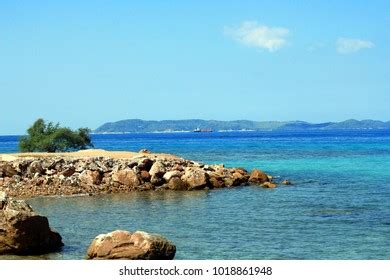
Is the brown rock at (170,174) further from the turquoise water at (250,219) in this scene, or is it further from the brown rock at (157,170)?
the turquoise water at (250,219)

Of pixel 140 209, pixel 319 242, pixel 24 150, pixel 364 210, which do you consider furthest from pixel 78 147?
pixel 319 242

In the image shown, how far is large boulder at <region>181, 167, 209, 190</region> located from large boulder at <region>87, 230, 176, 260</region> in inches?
722

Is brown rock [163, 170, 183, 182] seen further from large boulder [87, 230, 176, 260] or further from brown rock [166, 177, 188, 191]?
large boulder [87, 230, 176, 260]

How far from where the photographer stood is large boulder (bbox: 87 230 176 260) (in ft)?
51.2

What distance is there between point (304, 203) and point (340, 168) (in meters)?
20.9

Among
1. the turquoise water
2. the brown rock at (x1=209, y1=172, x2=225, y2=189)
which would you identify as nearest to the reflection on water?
the turquoise water

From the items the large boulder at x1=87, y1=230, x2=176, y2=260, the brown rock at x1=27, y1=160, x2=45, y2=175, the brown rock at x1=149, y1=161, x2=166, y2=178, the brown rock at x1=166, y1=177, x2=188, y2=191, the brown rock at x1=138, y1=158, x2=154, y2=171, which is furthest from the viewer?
the brown rock at x1=138, y1=158, x2=154, y2=171

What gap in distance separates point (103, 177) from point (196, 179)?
14.5 ft

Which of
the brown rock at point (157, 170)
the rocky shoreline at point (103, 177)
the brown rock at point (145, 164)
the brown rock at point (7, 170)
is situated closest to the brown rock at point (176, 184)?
the rocky shoreline at point (103, 177)

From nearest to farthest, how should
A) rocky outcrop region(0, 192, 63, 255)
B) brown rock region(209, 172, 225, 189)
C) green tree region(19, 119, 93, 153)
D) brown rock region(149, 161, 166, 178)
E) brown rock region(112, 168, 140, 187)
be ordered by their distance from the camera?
rocky outcrop region(0, 192, 63, 255), brown rock region(112, 168, 140, 187), brown rock region(149, 161, 166, 178), brown rock region(209, 172, 225, 189), green tree region(19, 119, 93, 153)

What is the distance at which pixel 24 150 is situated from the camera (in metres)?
55.1

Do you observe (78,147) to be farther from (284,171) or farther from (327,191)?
(327,191)

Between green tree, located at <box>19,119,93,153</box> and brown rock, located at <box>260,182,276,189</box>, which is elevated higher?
green tree, located at <box>19,119,93,153</box>

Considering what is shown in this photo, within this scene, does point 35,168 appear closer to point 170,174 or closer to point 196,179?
point 170,174
